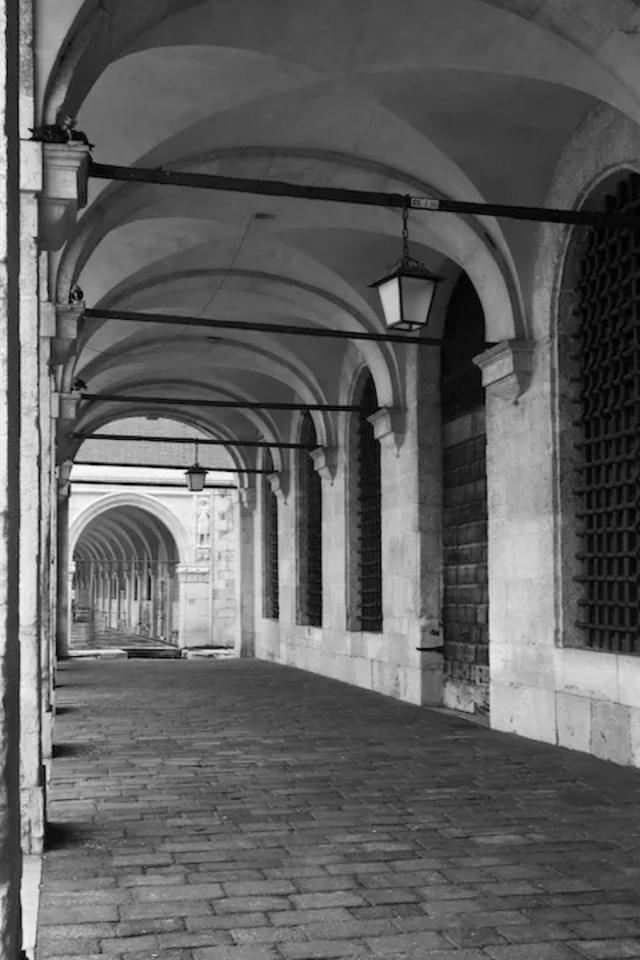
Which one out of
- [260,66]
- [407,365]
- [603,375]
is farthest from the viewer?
[407,365]

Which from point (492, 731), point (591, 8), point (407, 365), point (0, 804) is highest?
point (591, 8)

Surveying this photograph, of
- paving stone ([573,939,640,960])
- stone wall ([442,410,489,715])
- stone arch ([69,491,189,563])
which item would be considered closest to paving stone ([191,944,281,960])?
paving stone ([573,939,640,960])

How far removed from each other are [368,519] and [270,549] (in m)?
7.25

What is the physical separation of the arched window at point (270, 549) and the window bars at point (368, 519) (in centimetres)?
624

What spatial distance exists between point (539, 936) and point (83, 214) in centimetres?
700

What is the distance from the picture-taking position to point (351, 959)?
357cm

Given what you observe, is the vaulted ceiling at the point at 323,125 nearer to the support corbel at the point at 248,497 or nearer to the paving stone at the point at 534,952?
the paving stone at the point at 534,952

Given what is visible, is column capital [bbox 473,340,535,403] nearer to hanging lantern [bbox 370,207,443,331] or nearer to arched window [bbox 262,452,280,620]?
hanging lantern [bbox 370,207,443,331]

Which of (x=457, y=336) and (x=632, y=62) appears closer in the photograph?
(x=632, y=62)

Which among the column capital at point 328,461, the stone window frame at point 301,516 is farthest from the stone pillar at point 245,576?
the column capital at point 328,461

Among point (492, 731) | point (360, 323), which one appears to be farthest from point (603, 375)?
point (360, 323)

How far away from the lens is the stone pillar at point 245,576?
2281cm

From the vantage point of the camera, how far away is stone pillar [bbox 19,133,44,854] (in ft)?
16.0

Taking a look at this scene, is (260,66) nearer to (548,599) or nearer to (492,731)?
(548,599)
